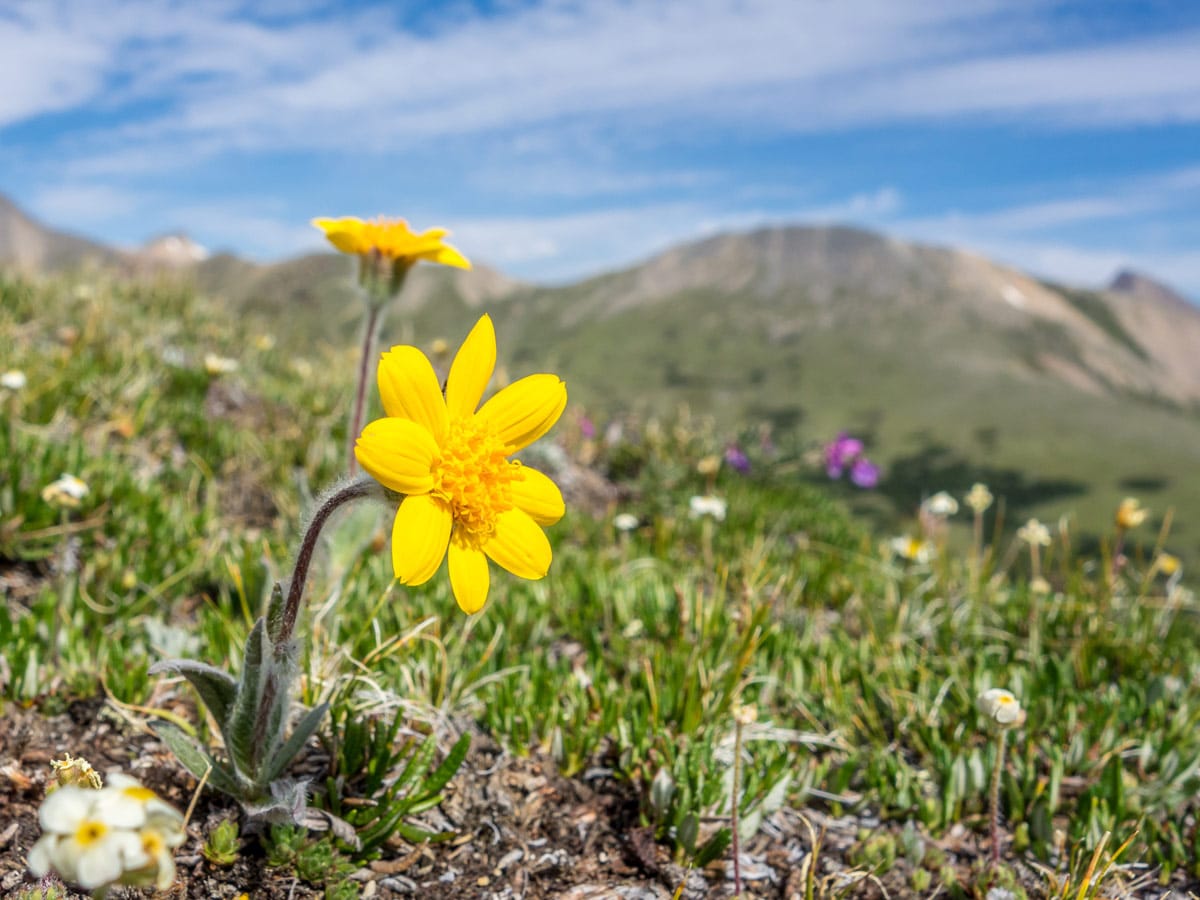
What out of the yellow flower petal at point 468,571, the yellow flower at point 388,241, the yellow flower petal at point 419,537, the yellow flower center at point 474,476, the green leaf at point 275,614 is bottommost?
the green leaf at point 275,614

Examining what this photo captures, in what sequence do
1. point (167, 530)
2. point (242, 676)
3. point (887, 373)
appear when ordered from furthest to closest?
point (887, 373) < point (167, 530) < point (242, 676)

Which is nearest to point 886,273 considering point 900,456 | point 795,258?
point 795,258

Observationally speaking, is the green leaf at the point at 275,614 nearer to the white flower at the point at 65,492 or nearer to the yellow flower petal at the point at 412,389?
the yellow flower petal at the point at 412,389

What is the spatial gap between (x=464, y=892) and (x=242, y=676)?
2.70ft

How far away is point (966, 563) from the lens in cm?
495

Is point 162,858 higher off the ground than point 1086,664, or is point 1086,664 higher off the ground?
point 162,858

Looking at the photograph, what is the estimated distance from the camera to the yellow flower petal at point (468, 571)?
5.52 feet

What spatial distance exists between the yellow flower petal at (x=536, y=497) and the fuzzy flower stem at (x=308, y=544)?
0.99 feet

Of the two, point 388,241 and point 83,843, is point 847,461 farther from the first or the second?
point 83,843

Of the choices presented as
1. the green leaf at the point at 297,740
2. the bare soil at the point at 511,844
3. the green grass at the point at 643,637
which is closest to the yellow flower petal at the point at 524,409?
the green grass at the point at 643,637

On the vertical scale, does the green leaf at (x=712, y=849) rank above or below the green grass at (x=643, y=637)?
below

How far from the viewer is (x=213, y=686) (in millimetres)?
1946

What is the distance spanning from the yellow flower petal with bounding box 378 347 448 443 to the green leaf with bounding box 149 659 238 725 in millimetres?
744

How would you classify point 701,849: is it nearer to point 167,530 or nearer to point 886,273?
point 167,530
